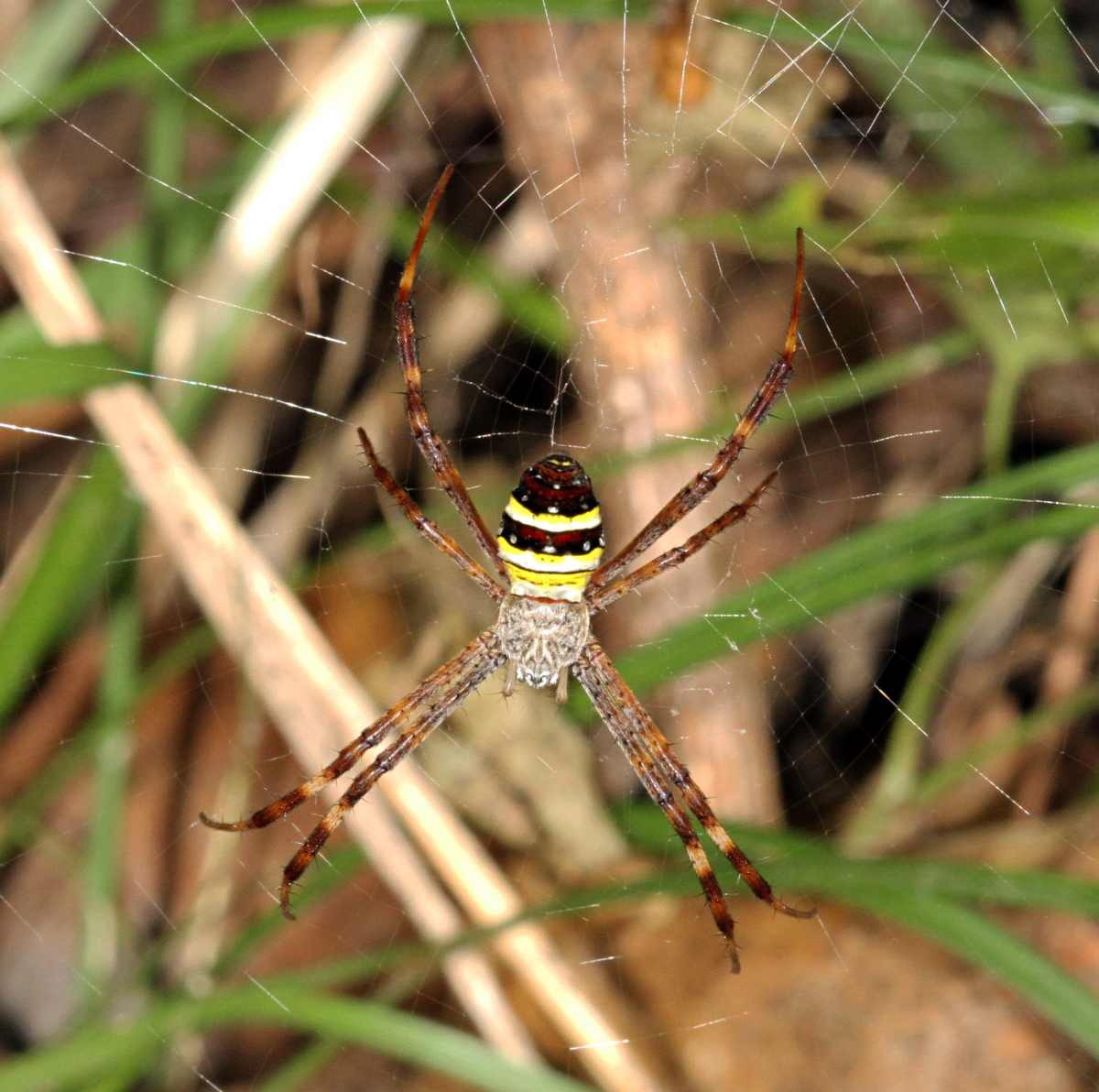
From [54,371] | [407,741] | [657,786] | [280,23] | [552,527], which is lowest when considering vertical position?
[657,786]

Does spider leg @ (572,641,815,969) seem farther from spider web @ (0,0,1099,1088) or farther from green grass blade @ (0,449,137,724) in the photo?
green grass blade @ (0,449,137,724)

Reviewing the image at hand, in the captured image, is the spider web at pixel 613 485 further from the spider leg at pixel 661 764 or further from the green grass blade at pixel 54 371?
the spider leg at pixel 661 764

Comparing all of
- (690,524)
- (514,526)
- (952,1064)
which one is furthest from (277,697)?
(952,1064)

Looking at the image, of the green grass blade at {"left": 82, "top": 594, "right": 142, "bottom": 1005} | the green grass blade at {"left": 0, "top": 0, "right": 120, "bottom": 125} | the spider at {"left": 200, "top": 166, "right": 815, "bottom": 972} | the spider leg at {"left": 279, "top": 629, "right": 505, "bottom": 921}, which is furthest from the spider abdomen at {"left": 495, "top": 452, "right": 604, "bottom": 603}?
the green grass blade at {"left": 0, "top": 0, "right": 120, "bottom": 125}

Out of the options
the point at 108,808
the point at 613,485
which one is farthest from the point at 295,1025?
the point at 613,485

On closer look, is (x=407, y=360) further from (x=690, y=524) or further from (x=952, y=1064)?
(x=952, y=1064)

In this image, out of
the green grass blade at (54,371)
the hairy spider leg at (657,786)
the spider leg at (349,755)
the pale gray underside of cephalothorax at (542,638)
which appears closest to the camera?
the green grass blade at (54,371)

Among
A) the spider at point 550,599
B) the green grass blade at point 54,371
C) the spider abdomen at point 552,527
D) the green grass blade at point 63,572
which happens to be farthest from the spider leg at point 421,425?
the green grass blade at point 63,572

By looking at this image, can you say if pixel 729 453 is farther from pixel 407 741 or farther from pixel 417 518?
pixel 407 741
